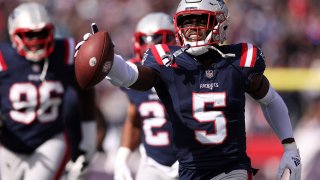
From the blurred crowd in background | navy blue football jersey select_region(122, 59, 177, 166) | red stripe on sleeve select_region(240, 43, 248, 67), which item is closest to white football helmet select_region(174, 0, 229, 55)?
red stripe on sleeve select_region(240, 43, 248, 67)

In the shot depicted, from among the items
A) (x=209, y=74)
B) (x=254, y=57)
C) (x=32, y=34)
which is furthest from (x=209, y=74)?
(x=32, y=34)

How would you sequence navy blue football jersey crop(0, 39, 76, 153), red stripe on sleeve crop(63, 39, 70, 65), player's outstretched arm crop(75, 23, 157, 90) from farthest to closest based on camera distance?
red stripe on sleeve crop(63, 39, 70, 65) < navy blue football jersey crop(0, 39, 76, 153) < player's outstretched arm crop(75, 23, 157, 90)

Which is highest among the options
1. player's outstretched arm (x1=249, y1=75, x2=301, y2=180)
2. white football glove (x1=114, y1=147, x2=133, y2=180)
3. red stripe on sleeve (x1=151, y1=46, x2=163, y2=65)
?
red stripe on sleeve (x1=151, y1=46, x2=163, y2=65)

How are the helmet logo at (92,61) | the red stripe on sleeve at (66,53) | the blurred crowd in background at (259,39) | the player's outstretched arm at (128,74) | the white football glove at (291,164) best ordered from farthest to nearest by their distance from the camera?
the blurred crowd in background at (259,39)
the red stripe on sleeve at (66,53)
the white football glove at (291,164)
the player's outstretched arm at (128,74)
the helmet logo at (92,61)

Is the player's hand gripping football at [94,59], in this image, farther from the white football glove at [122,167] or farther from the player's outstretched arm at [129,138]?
the player's outstretched arm at [129,138]

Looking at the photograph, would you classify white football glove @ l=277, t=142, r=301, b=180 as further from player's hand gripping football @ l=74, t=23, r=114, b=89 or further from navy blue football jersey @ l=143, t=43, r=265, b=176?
player's hand gripping football @ l=74, t=23, r=114, b=89

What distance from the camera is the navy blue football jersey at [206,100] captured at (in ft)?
12.5

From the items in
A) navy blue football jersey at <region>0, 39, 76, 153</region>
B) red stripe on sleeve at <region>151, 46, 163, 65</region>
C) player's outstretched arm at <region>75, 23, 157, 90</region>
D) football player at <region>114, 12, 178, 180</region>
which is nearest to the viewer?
player's outstretched arm at <region>75, 23, 157, 90</region>

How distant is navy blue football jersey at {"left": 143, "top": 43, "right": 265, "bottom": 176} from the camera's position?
3.81 metres

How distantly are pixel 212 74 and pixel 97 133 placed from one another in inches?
101

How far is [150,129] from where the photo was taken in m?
5.25

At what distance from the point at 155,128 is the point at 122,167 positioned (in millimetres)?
337

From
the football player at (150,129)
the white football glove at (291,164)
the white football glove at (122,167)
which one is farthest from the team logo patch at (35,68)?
the white football glove at (291,164)

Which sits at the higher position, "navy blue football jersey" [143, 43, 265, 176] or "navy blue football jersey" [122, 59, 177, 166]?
"navy blue football jersey" [143, 43, 265, 176]
